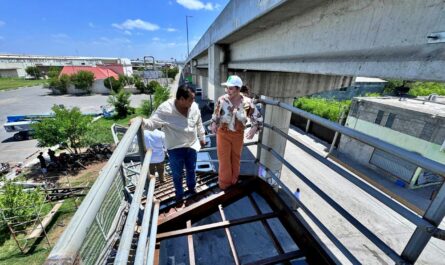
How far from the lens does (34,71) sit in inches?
2623

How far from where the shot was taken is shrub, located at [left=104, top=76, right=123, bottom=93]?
43.1 m

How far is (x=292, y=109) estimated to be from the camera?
6.79 feet

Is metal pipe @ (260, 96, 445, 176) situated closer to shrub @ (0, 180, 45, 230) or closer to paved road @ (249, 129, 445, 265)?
paved road @ (249, 129, 445, 265)

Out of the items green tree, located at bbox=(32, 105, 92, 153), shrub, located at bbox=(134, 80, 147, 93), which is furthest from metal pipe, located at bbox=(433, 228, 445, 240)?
shrub, located at bbox=(134, 80, 147, 93)

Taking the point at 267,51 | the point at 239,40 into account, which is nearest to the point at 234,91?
the point at 267,51

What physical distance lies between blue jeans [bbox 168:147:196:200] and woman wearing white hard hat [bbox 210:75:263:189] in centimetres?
50

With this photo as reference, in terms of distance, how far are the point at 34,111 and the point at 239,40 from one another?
38.8 meters

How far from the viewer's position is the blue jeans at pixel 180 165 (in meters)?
2.92

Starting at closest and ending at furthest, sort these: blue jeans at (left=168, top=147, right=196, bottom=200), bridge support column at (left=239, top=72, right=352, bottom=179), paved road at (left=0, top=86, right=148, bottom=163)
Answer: blue jeans at (left=168, top=147, right=196, bottom=200)
bridge support column at (left=239, top=72, right=352, bottom=179)
paved road at (left=0, top=86, right=148, bottom=163)

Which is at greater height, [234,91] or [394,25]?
[394,25]

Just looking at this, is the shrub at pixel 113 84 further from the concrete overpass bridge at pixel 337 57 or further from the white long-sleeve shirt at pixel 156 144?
the concrete overpass bridge at pixel 337 57

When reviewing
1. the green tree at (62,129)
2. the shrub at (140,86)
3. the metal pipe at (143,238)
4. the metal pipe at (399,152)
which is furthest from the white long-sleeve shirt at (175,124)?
the shrub at (140,86)

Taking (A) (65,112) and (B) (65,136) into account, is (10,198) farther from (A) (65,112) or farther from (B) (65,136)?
(A) (65,112)

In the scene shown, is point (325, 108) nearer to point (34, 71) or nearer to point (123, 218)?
point (123, 218)
